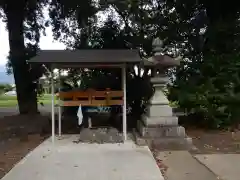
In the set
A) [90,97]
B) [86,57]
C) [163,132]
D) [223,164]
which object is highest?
[86,57]

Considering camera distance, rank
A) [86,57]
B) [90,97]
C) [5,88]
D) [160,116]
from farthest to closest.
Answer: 1. [5,88]
2. [90,97]
3. [160,116]
4. [86,57]

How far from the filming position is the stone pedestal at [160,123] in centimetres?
1044

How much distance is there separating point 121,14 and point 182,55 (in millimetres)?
2833

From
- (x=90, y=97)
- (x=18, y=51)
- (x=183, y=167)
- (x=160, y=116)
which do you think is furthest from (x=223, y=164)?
(x=18, y=51)

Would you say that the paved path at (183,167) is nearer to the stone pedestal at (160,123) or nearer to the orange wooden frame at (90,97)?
the stone pedestal at (160,123)

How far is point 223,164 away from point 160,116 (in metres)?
3.16

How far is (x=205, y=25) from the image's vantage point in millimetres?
15430

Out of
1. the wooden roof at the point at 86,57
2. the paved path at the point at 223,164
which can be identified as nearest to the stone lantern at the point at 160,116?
the wooden roof at the point at 86,57

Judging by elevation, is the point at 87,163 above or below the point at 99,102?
below

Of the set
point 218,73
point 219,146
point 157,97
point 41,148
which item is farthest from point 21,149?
point 218,73

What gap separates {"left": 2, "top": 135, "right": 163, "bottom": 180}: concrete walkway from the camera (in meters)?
6.96

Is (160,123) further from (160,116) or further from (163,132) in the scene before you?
(163,132)

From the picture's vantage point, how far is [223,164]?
318 inches

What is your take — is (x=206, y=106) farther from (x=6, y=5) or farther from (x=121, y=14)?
(x=6, y=5)
